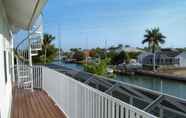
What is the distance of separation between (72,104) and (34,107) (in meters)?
1.85

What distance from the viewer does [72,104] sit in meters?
3.96

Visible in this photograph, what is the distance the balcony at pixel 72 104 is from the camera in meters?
2.37

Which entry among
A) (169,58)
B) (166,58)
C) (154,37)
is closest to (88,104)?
(154,37)

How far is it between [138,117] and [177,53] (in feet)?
167

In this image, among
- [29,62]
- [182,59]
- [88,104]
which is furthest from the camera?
[182,59]

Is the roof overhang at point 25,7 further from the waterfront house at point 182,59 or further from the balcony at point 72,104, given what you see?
the waterfront house at point 182,59

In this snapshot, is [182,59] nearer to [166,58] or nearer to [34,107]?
[166,58]

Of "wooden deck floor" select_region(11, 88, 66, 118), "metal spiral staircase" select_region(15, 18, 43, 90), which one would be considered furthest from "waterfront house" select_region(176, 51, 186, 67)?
"wooden deck floor" select_region(11, 88, 66, 118)

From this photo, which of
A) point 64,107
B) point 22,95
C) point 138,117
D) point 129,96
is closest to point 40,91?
point 22,95

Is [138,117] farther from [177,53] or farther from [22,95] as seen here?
[177,53]

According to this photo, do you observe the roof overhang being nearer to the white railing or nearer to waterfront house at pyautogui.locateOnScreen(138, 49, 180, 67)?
the white railing

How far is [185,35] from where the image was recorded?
2181 inches

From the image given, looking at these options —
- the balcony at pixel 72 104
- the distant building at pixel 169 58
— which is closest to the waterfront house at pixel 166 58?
the distant building at pixel 169 58

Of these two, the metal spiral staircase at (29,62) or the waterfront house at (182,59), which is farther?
the waterfront house at (182,59)
